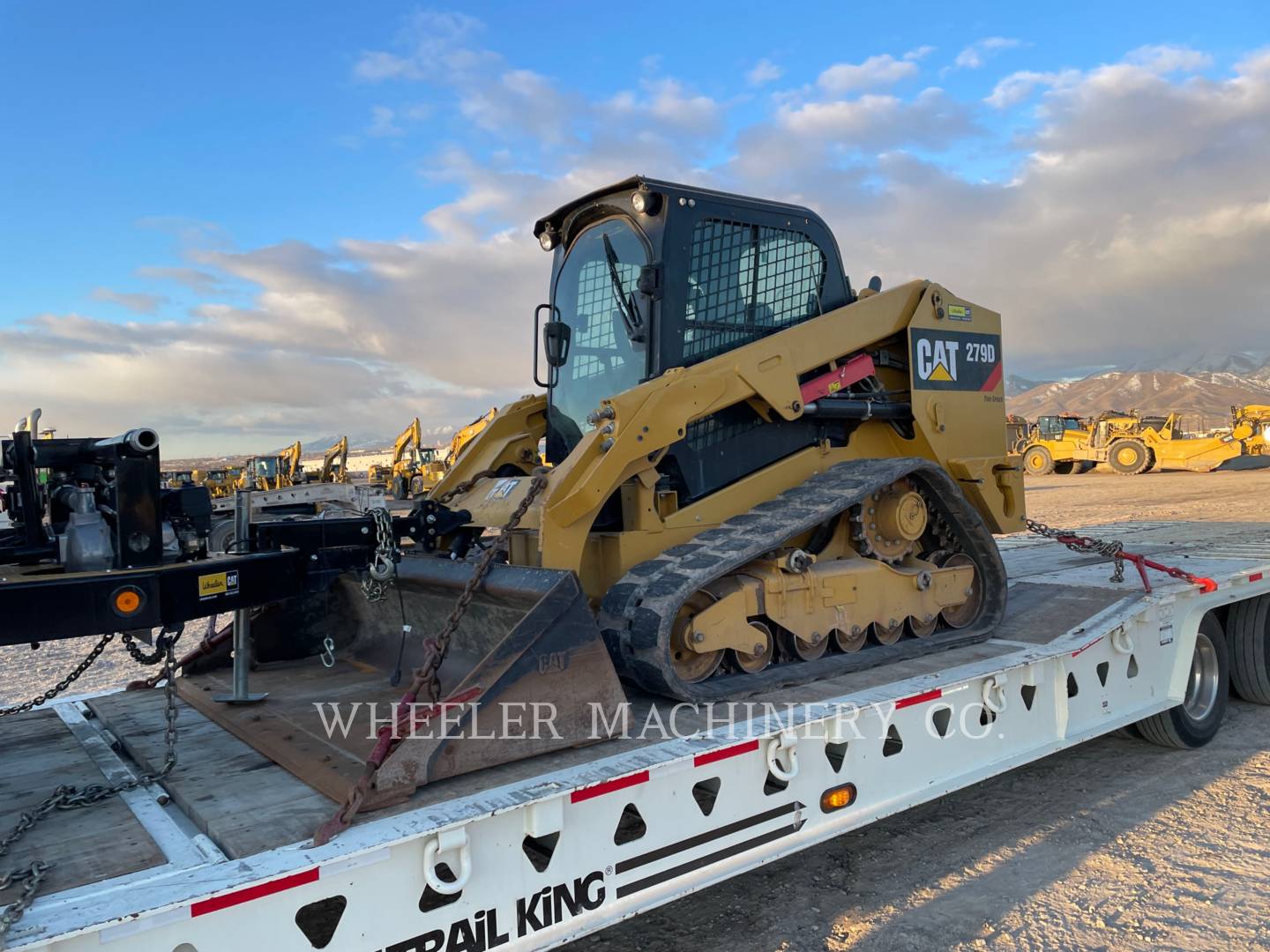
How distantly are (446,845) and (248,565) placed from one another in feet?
3.98

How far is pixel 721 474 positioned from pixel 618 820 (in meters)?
2.37

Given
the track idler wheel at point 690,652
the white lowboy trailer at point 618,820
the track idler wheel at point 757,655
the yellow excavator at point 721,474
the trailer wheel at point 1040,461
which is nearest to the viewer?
the white lowboy trailer at point 618,820

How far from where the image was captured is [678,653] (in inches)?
170

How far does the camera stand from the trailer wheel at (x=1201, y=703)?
575 cm

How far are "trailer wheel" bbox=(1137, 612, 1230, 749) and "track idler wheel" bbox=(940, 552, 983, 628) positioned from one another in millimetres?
1279

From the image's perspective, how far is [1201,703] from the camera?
6086 millimetres

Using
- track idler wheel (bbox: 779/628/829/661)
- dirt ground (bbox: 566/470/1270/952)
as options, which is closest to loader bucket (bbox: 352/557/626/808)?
dirt ground (bbox: 566/470/1270/952)

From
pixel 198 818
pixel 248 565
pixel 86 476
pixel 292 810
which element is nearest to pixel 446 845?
pixel 292 810

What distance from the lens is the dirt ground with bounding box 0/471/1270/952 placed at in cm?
368

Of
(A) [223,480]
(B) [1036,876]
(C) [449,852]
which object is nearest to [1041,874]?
(B) [1036,876]

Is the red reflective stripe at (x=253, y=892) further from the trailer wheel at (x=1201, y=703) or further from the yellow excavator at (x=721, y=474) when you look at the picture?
the trailer wheel at (x=1201, y=703)

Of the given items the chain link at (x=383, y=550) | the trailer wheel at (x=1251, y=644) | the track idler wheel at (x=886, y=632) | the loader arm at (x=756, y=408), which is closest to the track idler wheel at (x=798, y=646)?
the track idler wheel at (x=886, y=632)

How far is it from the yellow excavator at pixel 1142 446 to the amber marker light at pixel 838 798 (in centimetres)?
3679

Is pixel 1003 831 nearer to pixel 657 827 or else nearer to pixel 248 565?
pixel 657 827
